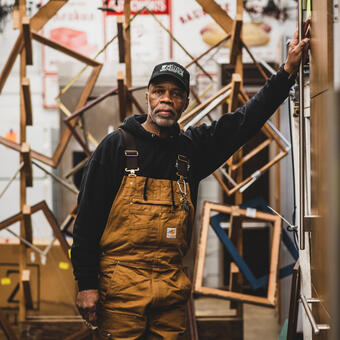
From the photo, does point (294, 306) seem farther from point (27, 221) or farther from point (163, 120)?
point (27, 221)

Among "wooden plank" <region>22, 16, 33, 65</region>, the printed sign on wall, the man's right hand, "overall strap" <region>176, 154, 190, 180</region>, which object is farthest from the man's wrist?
the printed sign on wall

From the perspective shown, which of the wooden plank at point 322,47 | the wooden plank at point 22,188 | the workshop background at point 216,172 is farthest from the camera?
the wooden plank at point 22,188

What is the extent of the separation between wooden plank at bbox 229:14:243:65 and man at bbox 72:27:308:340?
121 centimetres

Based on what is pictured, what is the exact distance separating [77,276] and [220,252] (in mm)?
3044

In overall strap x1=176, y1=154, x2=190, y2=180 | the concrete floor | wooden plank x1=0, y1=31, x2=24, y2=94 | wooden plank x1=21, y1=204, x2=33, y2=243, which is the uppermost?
wooden plank x1=0, y1=31, x2=24, y2=94

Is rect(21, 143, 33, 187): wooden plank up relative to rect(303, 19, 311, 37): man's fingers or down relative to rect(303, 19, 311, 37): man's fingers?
down

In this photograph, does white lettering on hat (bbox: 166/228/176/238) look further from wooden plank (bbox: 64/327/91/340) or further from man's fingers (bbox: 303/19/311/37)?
wooden plank (bbox: 64/327/91/340)

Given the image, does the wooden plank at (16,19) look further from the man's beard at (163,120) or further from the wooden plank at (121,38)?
the man's beard at (163,120)

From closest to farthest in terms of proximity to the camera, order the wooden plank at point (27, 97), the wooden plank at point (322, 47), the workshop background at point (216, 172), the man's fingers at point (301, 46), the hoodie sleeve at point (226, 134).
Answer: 1. the wooden plank at point (322, 47)
2. the workshop background at point (216, 172)
3. the man's fingers at point (301, 46)
4. the hoodie sleeve at point (226, 134)
5. the wooden plank at point (27, 97)

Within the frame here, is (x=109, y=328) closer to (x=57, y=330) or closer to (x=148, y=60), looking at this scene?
(x=57, y=330)

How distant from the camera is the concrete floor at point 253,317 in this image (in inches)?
145

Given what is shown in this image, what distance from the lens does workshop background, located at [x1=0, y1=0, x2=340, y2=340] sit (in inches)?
56.5

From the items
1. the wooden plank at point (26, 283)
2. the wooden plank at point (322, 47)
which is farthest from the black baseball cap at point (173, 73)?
the wooden plank at point (26, 283)

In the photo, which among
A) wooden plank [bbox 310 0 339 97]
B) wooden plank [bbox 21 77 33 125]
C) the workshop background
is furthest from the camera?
wooden plank [bbox 21 77 33 125]
